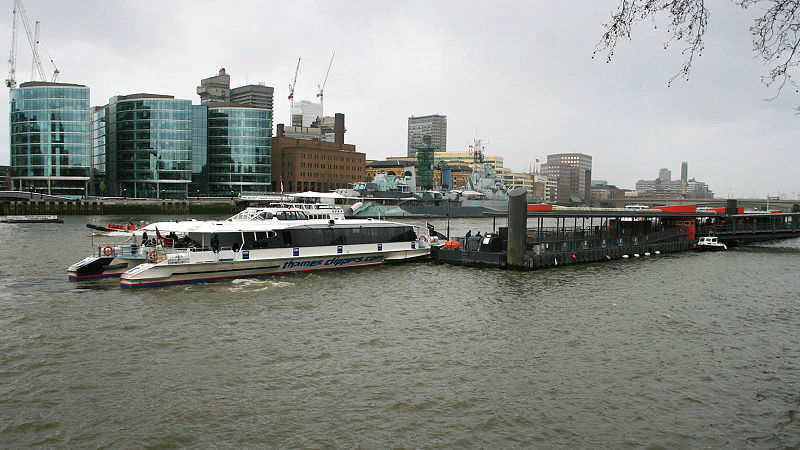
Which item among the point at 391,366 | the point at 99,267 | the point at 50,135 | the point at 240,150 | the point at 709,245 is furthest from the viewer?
the point at 240,150

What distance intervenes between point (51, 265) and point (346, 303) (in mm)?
22061

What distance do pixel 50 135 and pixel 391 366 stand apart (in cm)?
12462

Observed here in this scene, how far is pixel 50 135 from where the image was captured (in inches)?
4419

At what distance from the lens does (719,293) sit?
2925 centimetres

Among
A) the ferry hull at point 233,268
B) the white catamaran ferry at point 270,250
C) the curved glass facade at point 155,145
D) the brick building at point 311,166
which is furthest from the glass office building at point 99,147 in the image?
the ferry hull at point 233,268

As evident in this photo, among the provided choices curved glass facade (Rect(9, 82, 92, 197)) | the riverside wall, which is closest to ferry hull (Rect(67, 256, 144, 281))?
the riverside wall

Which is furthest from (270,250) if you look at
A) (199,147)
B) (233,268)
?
(199,147)

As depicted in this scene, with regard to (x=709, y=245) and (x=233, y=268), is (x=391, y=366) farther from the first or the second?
(x=709, y=245)

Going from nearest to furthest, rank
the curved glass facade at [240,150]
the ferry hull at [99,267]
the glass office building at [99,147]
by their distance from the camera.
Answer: the ferry hull at [99,267] → the curved glass facade at [240,150] → the glass office building at [99,147]

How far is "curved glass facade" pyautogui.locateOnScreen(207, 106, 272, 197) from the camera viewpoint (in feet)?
445

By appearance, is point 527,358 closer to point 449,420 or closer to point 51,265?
point 449,420

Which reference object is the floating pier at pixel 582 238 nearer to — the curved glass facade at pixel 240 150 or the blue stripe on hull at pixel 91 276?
the blue stripe on hull at pixel 91 276

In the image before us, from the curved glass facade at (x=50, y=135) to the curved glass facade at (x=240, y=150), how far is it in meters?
30.5

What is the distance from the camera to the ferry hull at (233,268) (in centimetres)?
2636
